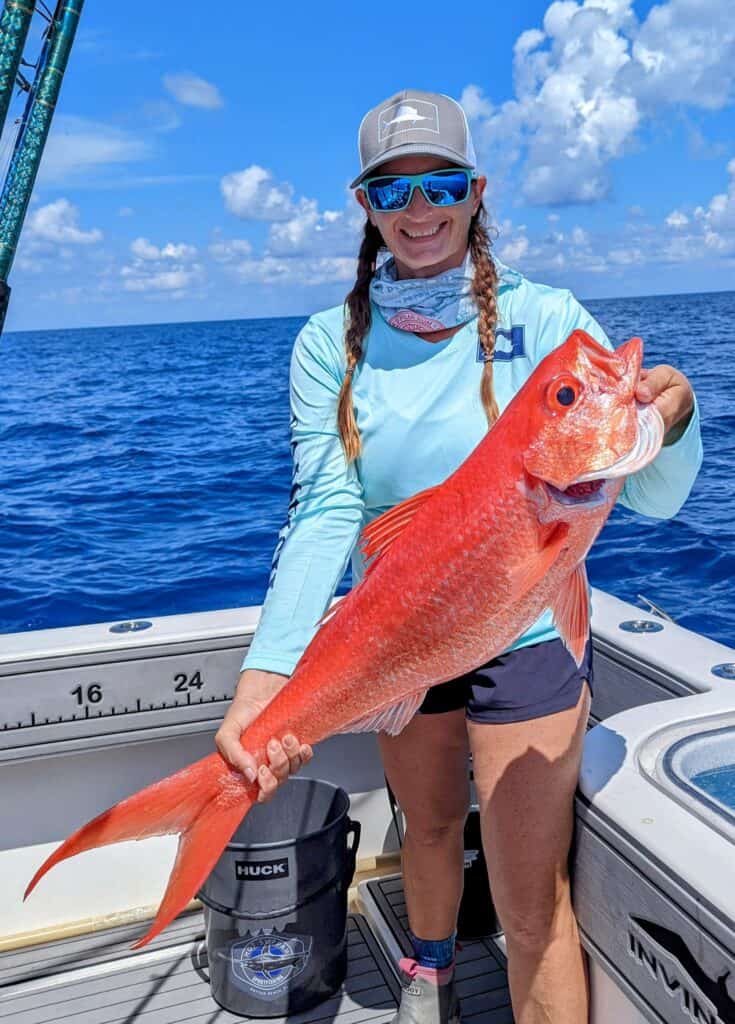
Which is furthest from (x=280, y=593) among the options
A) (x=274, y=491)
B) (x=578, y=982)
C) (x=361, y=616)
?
(x=274, y=491)

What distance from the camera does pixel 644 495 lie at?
7.16 feet

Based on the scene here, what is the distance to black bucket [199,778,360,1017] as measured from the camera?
3.03 m

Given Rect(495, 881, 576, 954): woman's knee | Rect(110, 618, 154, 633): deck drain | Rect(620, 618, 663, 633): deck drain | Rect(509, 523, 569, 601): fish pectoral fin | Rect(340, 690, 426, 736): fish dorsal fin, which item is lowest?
Rect(495, 881, 576, 954): woman's knee

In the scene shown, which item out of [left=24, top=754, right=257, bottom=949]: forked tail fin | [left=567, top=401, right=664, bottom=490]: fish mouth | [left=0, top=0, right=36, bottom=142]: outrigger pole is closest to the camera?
[left=567, top=401, right=664, bottom=490]: fish mouth

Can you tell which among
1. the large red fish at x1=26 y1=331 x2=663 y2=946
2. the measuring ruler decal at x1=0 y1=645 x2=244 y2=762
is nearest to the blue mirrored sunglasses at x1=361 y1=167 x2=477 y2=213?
the large red fish at x1=26 y1=331 x2=663 y2=946

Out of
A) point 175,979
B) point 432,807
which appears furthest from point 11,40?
point 175,979

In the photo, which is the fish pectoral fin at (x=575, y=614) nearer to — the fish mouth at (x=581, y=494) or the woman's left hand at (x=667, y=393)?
the fish mouth at (x=581, y=494)

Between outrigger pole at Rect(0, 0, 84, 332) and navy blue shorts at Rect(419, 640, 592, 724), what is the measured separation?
2.12 metres

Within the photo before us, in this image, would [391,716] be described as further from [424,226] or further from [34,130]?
[34,130]

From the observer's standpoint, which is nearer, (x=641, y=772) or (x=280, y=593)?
(x=641, y=772)

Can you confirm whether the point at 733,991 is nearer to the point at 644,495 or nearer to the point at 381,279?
the point at 644,495

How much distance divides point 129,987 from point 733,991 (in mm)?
2396

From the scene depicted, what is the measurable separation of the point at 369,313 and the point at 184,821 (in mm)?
1363

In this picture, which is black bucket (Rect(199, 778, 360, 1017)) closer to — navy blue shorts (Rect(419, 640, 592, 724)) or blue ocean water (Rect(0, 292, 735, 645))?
navy blue shorts (Rect(419, 640, 592, 724))
